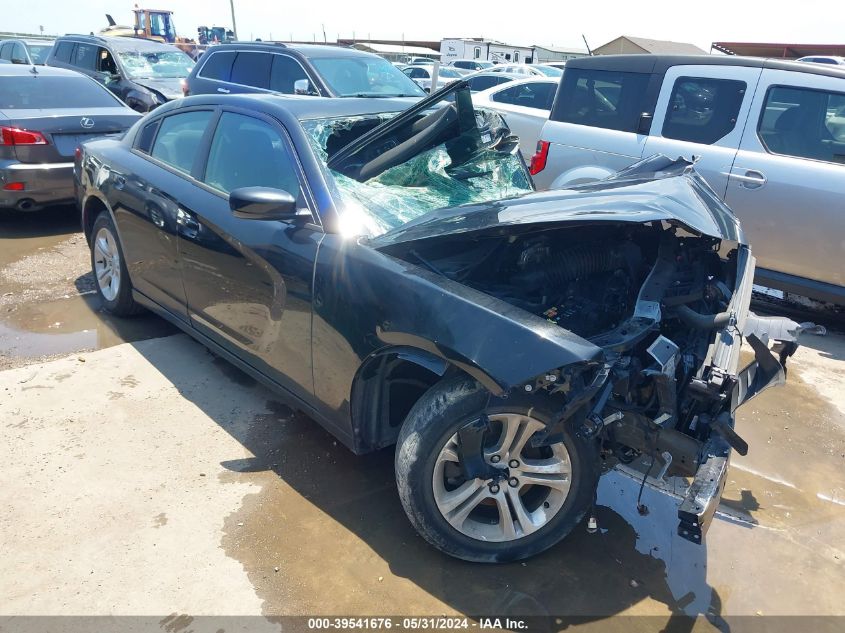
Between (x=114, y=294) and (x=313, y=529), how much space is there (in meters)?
2.73

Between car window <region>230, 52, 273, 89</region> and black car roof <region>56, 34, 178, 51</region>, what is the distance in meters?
3.89

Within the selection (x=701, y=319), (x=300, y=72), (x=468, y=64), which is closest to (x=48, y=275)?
(x=300, y=72)

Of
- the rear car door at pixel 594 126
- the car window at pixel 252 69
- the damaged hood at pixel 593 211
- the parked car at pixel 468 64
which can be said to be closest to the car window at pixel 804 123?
the rear car door at pixel 594 126

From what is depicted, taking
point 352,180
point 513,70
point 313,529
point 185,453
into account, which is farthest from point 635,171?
point 513,70

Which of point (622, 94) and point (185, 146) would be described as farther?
point (622, 94)

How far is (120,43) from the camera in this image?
1147cm

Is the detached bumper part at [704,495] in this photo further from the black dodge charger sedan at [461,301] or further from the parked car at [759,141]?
the parked car at [759,141]

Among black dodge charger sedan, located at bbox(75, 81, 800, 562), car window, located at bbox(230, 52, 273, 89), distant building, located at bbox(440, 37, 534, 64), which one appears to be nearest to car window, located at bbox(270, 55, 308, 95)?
car window, located at bbox(230, 52, 273, 89)

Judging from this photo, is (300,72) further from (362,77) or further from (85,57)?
(85,57)

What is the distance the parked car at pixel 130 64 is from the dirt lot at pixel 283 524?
791 cm

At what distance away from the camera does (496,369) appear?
2.18m

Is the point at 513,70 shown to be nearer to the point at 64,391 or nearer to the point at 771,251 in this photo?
the point at 771,251

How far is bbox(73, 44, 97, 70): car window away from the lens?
37.7 ft

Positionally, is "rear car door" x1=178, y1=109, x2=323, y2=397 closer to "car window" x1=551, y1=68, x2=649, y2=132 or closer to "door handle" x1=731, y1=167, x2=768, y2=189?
"car window" x1=551, y1=68, x2=649, y2=132
